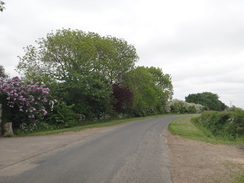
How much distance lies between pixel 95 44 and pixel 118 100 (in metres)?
7.85

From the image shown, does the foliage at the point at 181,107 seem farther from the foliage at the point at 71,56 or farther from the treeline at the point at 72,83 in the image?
the foliage at the point at 71,56

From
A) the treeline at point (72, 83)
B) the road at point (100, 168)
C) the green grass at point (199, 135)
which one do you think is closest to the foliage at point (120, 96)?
the treeline at point (72, 83)

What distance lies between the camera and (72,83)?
774 inches

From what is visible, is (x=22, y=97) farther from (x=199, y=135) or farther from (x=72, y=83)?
(x=199, y=135)

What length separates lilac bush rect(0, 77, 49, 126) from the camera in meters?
14.2

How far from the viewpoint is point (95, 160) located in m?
6.92

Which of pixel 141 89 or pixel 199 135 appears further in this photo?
pixel 141 89

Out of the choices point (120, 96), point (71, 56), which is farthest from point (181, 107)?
point (71, 56)

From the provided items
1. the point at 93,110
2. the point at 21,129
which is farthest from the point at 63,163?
the point at 93,110

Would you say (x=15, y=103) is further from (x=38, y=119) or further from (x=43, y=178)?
(x=43, y=178)

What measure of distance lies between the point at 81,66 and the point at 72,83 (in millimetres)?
2637

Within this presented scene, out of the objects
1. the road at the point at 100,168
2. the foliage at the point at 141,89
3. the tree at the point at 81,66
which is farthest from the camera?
the foliage at the point at 141,89

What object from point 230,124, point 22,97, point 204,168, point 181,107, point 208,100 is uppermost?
point 208,100

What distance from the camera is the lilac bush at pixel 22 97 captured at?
1424cm
